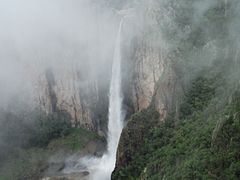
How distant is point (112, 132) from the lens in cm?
6438

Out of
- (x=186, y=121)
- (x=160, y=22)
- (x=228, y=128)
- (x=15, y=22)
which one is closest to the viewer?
(x=228, y=128)

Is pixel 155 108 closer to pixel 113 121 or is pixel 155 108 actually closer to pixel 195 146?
pixel 113 121

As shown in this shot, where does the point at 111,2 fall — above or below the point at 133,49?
above

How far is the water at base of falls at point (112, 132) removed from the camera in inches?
2374

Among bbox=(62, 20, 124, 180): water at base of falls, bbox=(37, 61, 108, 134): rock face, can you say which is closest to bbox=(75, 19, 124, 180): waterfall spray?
bbox=(62, 20, 124, 180): water at base of falls

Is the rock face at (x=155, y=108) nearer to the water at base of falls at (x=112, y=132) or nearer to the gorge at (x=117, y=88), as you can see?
the gorge at (x=117, y=88)

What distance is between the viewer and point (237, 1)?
2295 inches

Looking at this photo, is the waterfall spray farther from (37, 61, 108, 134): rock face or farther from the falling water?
(37, 61, 108, 134): rock face

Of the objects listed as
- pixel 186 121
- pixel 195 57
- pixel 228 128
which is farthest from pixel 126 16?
pixel 228 128

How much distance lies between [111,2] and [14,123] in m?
16.4

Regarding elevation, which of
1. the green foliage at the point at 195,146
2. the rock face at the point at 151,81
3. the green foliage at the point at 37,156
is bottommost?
the green foliage at the point at 195,146

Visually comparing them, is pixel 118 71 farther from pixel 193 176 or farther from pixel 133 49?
pixel 193 176

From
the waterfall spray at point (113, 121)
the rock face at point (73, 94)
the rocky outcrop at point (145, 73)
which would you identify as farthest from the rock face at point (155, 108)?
the rock face at point (73, 94)

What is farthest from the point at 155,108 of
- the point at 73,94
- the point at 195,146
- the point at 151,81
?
the point at 73,94
